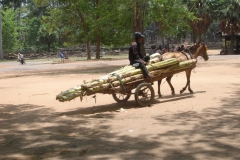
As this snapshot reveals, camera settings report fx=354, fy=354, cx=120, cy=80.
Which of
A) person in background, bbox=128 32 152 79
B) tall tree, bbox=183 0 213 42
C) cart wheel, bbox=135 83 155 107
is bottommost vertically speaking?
cart wheel, bbox=135 83 155 107

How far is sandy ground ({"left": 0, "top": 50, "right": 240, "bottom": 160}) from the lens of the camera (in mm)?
5551

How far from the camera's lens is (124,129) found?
7172mm

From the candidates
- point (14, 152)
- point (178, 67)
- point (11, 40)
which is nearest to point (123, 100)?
point (178, 67)

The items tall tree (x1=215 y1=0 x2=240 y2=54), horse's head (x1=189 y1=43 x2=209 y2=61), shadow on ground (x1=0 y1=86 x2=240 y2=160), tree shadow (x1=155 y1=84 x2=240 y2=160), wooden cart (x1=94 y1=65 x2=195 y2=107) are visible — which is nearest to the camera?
tree shadow (x1=155 y1=84 x2=240 y2=160)

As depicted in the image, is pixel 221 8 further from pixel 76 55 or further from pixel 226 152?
pixel 226 152

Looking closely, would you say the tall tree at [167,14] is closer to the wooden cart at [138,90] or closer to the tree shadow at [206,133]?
the wooden cart at [138,90]

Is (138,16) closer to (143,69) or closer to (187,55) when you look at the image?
(187,55)

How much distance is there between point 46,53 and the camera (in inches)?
2350

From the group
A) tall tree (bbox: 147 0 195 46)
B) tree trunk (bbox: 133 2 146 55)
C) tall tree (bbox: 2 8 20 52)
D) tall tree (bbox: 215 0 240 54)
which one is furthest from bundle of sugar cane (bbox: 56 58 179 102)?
tall tree (bbox: 2 8 20 52)

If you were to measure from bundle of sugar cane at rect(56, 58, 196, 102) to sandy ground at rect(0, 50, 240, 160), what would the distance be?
0.62 meters

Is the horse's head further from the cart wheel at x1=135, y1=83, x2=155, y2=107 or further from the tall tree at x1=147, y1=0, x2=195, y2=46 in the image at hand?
the tall tree at x1=147, y1=0, x2=195, y2=46

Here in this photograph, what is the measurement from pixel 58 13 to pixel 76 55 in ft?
68.3

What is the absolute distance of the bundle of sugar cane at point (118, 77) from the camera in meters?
8.38

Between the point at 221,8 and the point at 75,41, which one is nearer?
the point at 75,41
